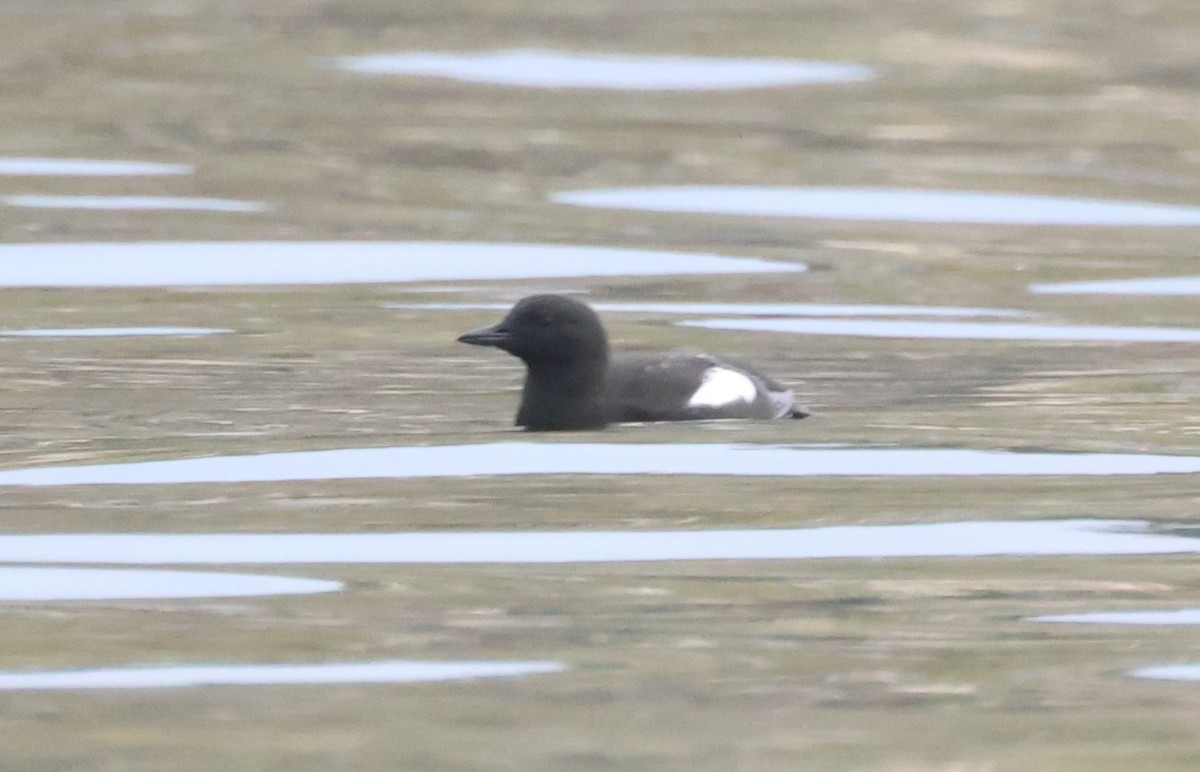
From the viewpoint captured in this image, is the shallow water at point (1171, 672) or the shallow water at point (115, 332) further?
the shallow water at point (115, 332)

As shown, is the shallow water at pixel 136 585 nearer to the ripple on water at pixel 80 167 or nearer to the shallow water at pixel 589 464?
the shallow water at pixel 589 464

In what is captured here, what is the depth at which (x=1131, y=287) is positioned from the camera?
12383 millimetres

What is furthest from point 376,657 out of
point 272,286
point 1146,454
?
point 272,286

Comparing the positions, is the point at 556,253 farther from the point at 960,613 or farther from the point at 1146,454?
the point at 960,613

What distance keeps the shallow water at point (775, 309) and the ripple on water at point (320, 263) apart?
2.33 ft

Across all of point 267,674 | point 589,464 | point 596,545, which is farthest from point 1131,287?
point 267,674

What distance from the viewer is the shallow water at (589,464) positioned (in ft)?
26.6

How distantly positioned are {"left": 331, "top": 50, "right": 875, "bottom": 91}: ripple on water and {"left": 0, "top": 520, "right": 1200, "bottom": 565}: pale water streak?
1079cm

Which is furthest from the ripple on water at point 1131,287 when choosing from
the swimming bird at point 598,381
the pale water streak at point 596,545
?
the pale water streak at point 596,545

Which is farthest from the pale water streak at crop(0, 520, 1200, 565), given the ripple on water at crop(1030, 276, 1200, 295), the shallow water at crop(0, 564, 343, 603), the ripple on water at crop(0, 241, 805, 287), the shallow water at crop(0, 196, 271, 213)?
the shallow water at crop(0, 196, 271, 213)

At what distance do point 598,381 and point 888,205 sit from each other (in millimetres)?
5615

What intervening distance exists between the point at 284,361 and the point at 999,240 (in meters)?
4.63

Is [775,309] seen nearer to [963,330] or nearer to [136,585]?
[963,330]

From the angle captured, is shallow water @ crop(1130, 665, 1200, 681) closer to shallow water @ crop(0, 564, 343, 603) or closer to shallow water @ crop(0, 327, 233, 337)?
shallow water @ crop(0, 564, 343, 603)
